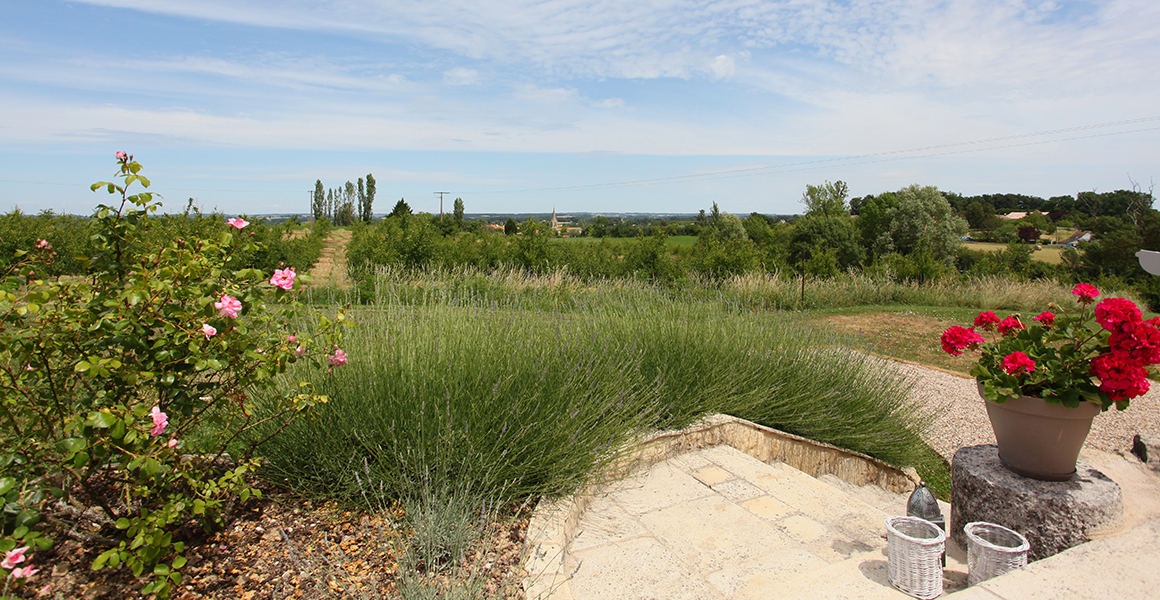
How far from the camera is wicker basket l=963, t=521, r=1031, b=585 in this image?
2344 millimetres

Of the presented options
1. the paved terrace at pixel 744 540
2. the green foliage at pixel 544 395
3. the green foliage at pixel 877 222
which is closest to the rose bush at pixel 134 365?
the green foliage at pixel 544 395

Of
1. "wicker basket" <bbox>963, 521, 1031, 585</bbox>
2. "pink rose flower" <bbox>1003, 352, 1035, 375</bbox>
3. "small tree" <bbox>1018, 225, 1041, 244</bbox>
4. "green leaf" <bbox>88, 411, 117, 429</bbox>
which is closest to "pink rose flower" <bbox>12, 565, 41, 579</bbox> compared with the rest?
"green leaf" <bbox>88, 411, 117, 429</bbox>

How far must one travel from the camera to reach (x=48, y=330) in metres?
1.99

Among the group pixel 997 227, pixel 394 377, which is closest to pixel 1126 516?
pixel 394 377

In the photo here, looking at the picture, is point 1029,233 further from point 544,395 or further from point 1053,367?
point 544,395

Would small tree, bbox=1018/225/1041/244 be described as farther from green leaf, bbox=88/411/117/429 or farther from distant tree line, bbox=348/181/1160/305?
green leaf, bbox=88/411/117/429

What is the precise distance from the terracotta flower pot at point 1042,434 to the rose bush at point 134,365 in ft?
9.65

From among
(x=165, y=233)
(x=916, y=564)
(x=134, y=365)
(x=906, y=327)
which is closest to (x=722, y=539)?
(x=916, y=564)

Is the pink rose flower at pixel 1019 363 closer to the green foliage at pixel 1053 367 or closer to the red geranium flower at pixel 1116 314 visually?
the green foliage at pixel 1053 367

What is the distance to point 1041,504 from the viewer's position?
8.53ft

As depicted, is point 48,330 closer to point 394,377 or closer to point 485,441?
point 394,377

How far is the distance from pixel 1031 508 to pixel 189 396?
3.40 m

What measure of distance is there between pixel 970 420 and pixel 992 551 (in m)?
4.25

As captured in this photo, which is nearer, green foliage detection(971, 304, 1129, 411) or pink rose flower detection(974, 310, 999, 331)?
green foliage detection(971, 304, 1129, 411)
